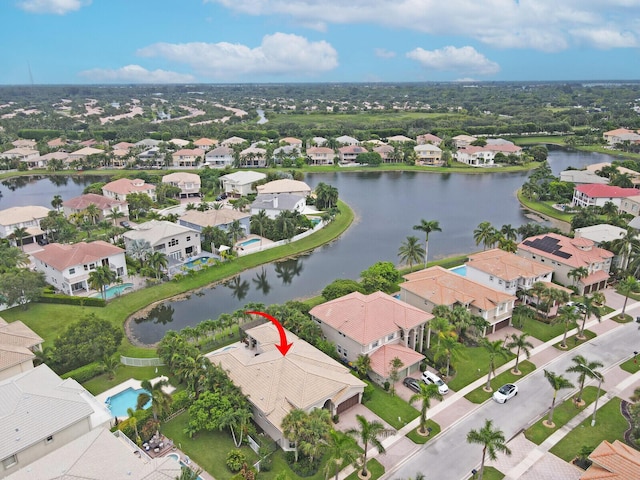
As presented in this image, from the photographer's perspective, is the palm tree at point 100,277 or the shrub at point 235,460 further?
the palm tree at point 100,277

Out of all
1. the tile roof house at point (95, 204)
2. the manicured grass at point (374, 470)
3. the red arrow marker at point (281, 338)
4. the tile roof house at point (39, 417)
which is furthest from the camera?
the tile roof house at point (95, 204)

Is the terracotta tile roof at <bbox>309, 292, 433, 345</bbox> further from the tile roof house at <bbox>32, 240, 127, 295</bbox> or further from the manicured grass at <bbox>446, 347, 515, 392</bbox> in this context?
the tile roof house at <bbox>32, 240, 127, 295</bbox>

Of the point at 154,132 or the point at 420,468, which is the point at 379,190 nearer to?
the point at 420,468

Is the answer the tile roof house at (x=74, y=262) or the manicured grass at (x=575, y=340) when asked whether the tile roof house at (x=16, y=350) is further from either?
the manicured grass at (x=575, y=340)

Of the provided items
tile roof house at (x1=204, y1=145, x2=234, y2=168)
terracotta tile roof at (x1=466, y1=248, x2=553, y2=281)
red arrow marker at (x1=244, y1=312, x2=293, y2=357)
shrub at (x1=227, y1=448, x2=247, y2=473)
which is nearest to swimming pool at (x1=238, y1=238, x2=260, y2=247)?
red arrow marker at (x1=244, y1=312, x2=293, y2=357)

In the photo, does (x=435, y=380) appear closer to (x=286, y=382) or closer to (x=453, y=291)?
(x=453, y=291)

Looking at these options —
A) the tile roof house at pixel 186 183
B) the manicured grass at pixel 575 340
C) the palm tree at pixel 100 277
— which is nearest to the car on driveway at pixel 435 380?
the manicured grass at pixel 575 340

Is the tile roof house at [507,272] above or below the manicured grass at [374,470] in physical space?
above
